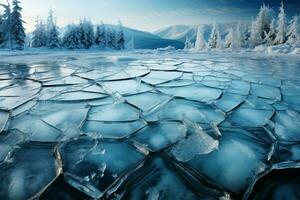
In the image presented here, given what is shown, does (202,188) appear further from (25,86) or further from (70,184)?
(25,86)

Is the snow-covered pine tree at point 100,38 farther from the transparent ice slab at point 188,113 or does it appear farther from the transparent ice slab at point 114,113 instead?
the transparent ice slab at point 188,113

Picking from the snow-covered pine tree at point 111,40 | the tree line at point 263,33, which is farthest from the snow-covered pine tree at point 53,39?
the tree line at point 263,33

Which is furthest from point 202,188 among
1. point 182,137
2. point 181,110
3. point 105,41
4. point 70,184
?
point 105,41

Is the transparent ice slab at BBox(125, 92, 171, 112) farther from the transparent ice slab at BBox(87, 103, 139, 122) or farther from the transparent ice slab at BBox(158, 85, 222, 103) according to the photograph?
the transparent ice slab at BBox(158, 85, 222, 103)

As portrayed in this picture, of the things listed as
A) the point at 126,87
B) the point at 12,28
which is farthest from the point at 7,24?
the point at 126,87

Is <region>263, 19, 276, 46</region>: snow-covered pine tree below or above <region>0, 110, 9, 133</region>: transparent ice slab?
above

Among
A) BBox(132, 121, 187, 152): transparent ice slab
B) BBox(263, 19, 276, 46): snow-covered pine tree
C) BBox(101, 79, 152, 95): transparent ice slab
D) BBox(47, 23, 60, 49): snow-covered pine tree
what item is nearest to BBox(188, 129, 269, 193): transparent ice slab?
BBox(132, 121, 187, 152): transparent ice slab
